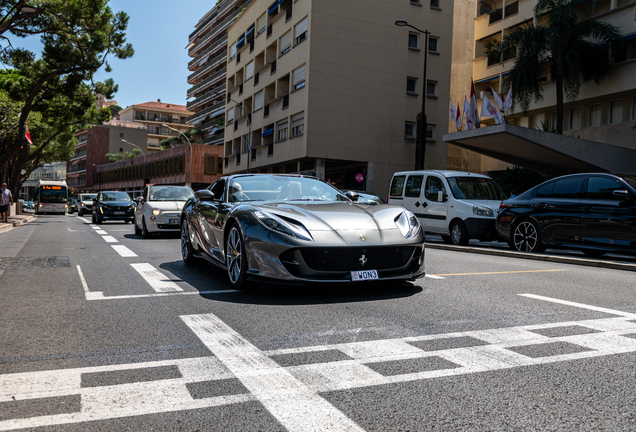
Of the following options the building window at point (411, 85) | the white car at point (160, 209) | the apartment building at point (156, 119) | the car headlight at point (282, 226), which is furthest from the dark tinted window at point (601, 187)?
the apartment building at point (156, 119)

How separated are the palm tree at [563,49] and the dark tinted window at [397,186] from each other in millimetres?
14790

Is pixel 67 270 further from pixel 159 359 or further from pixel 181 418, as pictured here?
pixel 181 418

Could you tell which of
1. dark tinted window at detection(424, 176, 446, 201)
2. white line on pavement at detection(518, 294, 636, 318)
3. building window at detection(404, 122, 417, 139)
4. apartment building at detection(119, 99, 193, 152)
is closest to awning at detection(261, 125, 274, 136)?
building window at detection(404, 122, 417, 139)

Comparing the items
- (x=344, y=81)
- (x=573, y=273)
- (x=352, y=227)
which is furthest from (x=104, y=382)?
(x=344, y=81)

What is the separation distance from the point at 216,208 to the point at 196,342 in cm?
341

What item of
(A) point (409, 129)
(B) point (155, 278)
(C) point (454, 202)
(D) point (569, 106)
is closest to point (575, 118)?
(D) point (569, 106)

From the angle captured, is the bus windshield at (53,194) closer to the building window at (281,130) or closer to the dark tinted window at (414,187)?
the building window at (281,130)

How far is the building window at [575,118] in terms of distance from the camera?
31125 millimetres

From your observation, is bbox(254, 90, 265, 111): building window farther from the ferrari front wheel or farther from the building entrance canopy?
the ferrari front wheel

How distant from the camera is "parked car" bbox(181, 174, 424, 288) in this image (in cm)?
552

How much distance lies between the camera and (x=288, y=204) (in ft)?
21.1

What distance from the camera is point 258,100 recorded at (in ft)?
146

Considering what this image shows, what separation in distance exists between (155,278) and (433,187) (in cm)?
917

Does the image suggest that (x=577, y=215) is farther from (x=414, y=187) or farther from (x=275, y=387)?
(x=275, y=387)
